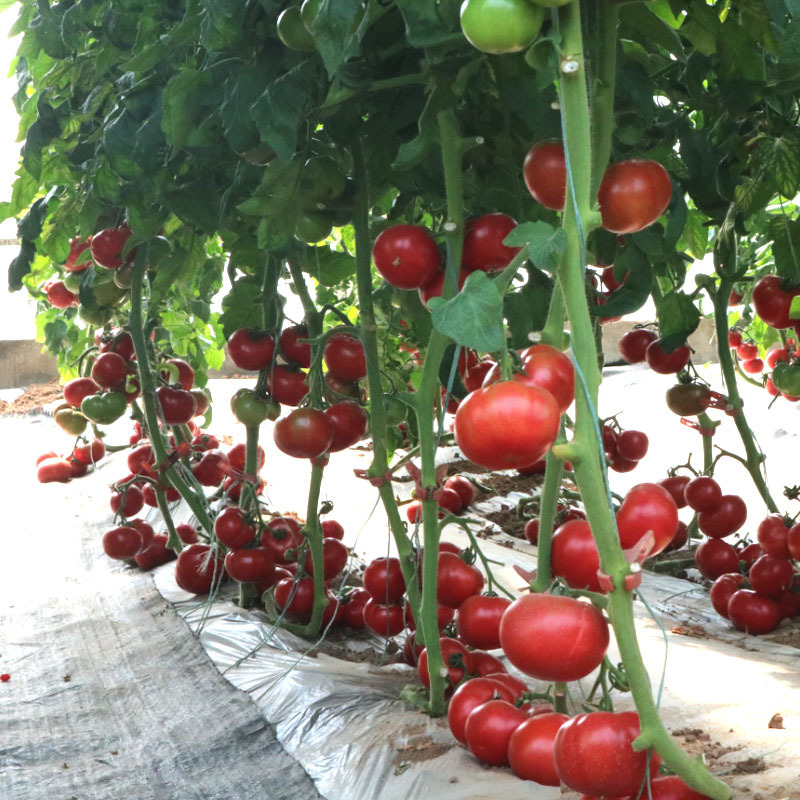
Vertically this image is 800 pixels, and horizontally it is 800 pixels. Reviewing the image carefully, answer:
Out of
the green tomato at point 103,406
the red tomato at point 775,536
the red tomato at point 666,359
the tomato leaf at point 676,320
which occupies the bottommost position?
the red tomato at point 775,536

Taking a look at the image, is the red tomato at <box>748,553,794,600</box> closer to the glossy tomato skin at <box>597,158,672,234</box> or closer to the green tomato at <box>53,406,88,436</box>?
the glossy tomato skin at <box>597,158,672,234</box>

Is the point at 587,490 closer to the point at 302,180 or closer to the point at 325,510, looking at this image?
the point at 302,180

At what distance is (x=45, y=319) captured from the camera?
11.4ft

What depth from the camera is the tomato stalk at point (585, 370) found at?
2.10 feet

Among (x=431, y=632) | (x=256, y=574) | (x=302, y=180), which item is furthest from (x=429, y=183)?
(x=256, y=574)

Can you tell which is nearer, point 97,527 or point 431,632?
point 431,632

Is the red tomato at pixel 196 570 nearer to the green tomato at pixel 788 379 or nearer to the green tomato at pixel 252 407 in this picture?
the green tomato at pixel 252 407

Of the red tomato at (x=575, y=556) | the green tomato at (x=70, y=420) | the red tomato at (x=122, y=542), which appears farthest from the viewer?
the green tomato at (x=70, y=420)

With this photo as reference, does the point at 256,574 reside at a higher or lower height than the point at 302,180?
lower

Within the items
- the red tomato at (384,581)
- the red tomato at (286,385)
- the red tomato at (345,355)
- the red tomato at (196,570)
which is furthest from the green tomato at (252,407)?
the red tomato at (196,570)

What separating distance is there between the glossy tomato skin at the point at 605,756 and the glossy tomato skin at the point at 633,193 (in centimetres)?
39

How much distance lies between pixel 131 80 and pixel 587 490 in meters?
0.97

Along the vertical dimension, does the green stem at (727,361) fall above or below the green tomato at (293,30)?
Result: below

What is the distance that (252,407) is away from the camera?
1.73m
